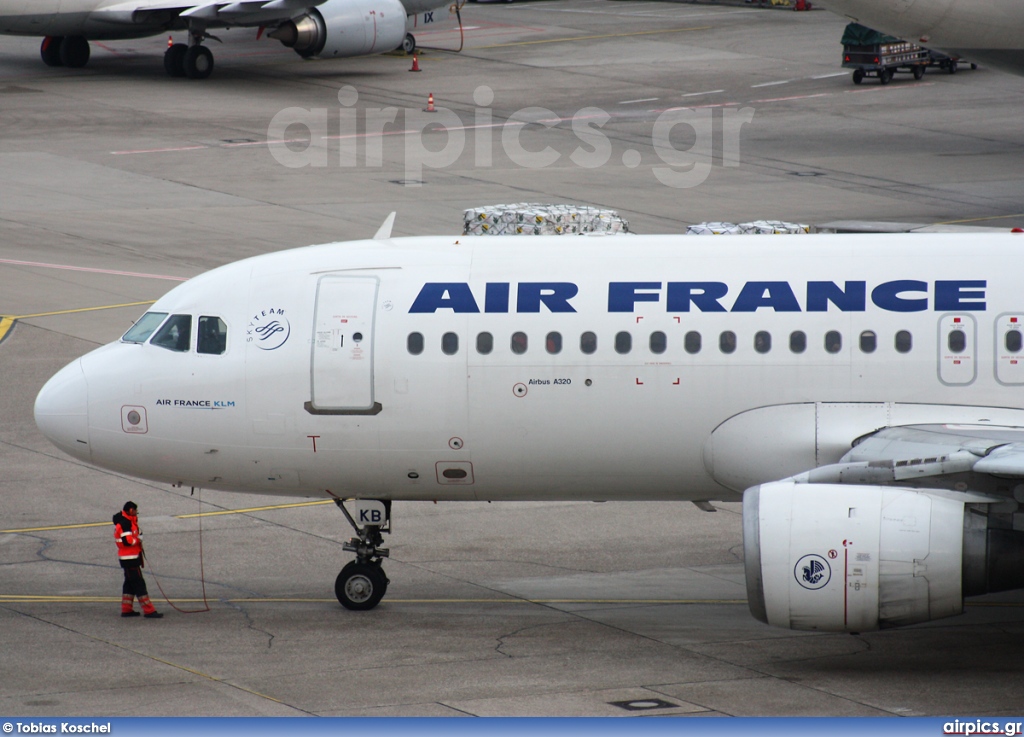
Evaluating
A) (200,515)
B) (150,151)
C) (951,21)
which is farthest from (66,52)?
(200,515)

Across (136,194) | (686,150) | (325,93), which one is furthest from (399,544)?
(325,93)

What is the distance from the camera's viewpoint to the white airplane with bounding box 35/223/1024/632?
1789 cm

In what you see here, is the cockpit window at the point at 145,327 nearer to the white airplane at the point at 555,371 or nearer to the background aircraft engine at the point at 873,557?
the white airplane at the point at 555,371

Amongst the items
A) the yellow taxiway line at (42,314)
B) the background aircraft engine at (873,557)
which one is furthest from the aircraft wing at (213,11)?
the background aircraft engine at (873,557)

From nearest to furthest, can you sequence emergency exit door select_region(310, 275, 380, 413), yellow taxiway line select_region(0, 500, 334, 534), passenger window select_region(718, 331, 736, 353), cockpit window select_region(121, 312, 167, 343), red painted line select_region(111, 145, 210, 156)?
passenger window select_region(718, 331, 736, 353) < emergency exit door select_region(310, 275, 380, 413) < cockpit window select_region(121, 312, 167, 343) < yellow taxiway line select_region(0, 500, 334, 534) < red painted line select_region(111, 145, 210, 156)

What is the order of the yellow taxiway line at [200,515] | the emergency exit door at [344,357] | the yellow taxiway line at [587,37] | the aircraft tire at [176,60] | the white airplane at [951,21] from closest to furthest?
the emergency exit door at [344,357], the yellow taxiway line at [200,515], the white airplane at [951,21], the aircraft tire at [176,60], the yellow taxiway line at [587,37]

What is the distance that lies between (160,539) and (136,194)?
25797 mm

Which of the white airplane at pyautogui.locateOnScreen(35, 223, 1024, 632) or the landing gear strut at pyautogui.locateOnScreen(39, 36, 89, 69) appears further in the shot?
the landing gear strut at pyautogui.locateOnScreen(39, 36, 89, 69)

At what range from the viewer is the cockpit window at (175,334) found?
756 inches

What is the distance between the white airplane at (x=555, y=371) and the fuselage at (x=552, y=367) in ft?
0.09

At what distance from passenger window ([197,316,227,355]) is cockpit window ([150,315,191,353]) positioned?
0.20m

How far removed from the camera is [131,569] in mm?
19156

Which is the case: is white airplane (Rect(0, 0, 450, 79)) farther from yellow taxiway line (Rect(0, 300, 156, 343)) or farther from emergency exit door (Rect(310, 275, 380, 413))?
emergency exit door (Rect(310, 275, 380, 413))

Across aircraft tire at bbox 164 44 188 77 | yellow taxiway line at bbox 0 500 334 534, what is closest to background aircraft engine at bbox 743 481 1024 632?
yellow taxiway line at bbox 0 500 334 534
